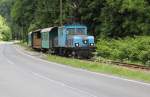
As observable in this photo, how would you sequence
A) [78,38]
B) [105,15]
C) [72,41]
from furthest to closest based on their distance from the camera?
[105,15]
[72,41]
[78,38]

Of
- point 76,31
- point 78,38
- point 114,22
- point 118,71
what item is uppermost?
point 114,22

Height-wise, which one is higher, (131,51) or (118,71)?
(131,51)

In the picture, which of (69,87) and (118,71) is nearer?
(69,87)

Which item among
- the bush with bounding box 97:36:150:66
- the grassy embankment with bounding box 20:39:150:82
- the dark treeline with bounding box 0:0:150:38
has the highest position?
the dark treeline with bounding box 0:0:150:38

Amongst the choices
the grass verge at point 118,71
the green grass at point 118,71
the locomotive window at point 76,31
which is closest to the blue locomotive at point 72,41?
the locomotive window at point 76,31

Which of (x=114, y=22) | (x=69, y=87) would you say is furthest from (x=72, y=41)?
(x=69, y=87)

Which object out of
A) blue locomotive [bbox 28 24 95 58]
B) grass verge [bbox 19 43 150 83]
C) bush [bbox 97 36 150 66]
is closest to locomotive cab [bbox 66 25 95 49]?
blue locomotive [bbox 28 24 95 58]

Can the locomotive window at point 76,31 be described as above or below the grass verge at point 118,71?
above

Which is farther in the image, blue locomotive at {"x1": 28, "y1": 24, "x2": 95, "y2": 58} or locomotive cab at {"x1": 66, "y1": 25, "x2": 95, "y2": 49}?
locomotive cab at {"x1": 66, "y1": 25, "x2": 95, "y2": 49}

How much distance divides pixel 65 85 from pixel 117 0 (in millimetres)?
30767

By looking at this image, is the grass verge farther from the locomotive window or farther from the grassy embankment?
the locomotive window

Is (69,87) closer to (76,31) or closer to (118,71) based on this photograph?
(118,71)

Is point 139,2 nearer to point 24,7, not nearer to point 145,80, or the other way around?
point 145,80

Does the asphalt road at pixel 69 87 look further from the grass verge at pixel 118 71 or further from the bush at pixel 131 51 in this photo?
the bush at pixel 131 51
